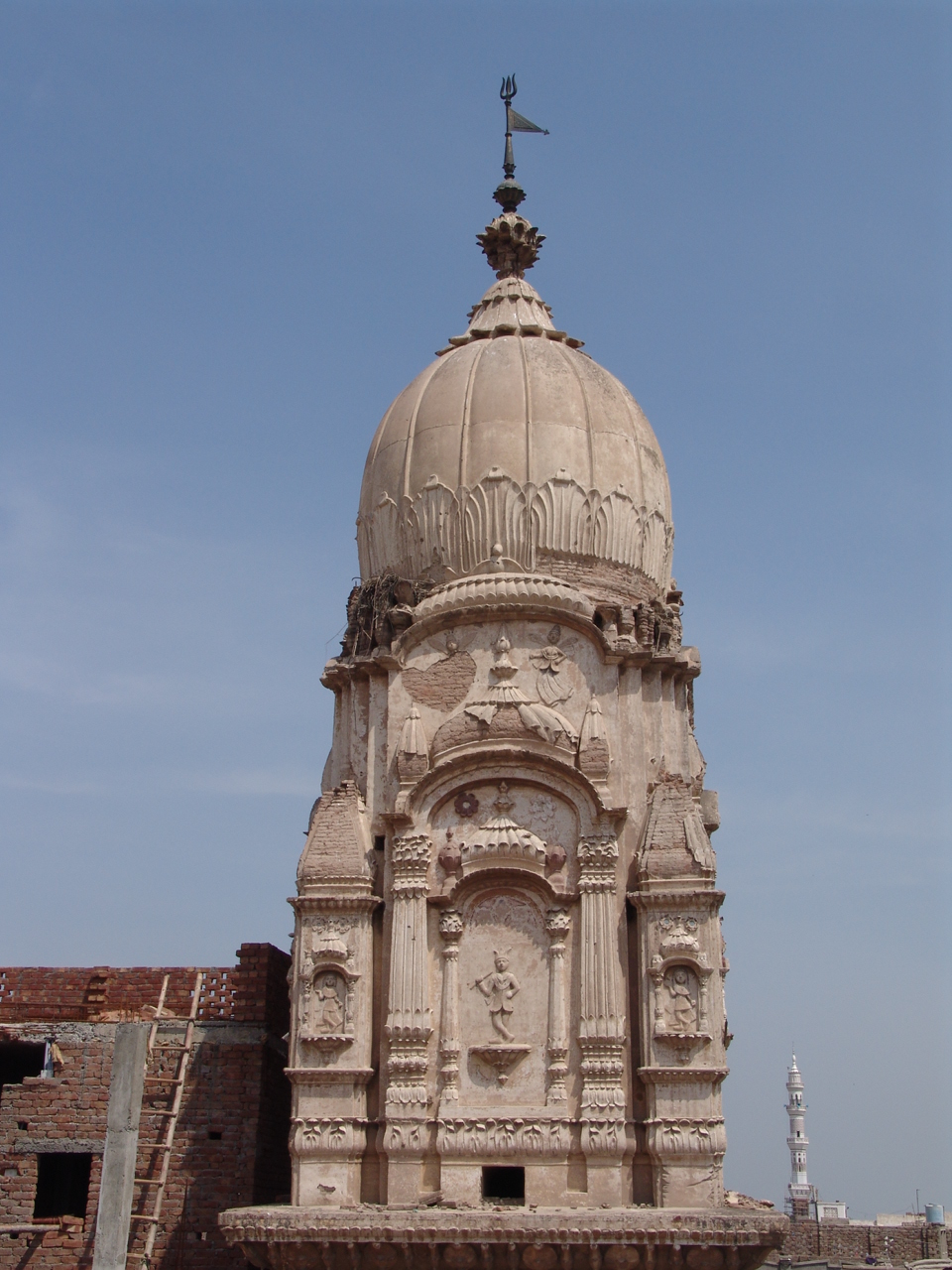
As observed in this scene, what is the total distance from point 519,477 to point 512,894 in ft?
19.0

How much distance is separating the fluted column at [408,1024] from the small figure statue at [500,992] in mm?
713

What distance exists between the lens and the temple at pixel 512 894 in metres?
16.5

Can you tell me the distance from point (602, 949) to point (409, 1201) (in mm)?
3584

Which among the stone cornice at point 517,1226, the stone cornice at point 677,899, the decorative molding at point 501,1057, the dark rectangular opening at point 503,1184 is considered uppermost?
the stone cornice at point 677,899

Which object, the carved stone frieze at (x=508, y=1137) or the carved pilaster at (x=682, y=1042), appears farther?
the carved stone frieze at (x=508, y=1137)

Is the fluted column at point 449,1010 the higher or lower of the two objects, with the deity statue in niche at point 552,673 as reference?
lower

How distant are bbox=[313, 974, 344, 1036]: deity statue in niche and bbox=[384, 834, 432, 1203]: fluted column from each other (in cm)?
60

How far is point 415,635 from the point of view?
1938 centimetres

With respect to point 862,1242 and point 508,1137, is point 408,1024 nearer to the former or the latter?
point 508,1137

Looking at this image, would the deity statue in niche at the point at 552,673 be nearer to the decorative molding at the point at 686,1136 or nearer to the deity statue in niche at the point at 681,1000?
the deity statue in niche at the point at 681,1000

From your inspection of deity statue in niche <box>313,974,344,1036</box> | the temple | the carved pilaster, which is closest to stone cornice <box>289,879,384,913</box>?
the temple

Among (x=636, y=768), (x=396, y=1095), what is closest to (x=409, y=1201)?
(x=396, y=1095)

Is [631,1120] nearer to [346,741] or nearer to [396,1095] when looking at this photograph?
[396,1095]

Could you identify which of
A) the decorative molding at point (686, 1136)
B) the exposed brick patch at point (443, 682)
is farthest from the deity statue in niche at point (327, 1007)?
the decorative molding at point (686, 1136)
